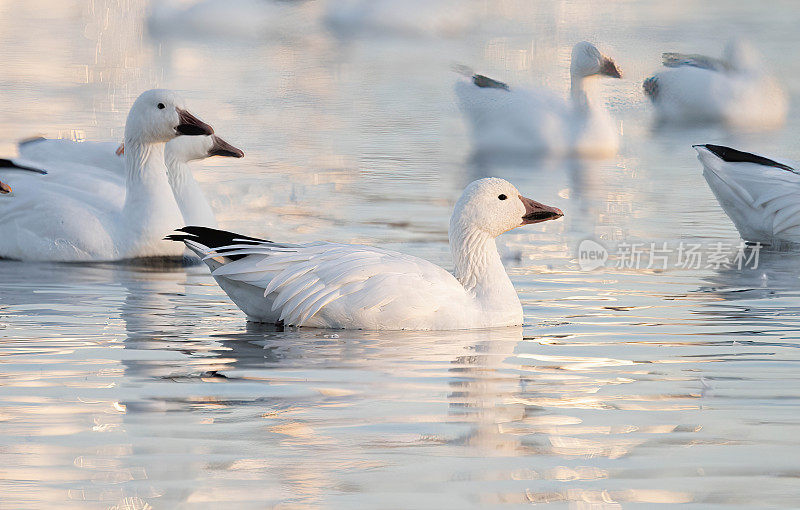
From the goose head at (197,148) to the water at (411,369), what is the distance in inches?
23.7

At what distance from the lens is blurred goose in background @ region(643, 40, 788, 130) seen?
18.3 m

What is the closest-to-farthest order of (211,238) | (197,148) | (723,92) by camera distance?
(211,238)
(197,148)
(723,92)

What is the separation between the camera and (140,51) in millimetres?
24766

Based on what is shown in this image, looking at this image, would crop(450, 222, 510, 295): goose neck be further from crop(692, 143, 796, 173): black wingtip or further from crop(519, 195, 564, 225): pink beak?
crop(692, 143, 796, 173): black wingtip

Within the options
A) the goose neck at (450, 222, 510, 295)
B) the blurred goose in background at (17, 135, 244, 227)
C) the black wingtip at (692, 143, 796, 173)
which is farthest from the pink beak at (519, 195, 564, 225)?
the black wingtip at (692, 143, 796, 173)

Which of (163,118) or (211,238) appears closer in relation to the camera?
(211,238)

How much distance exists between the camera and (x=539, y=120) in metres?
15.7

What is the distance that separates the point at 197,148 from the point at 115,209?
958 millimetres

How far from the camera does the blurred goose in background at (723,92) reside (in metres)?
18.3

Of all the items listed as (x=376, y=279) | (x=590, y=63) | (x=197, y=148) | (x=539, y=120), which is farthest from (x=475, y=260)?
(x=590, y=63)

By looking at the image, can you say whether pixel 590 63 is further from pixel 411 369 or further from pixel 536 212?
pixel 411 369

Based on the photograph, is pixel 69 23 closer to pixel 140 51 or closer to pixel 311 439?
pixel 140 51

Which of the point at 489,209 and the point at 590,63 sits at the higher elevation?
the point at 590,63

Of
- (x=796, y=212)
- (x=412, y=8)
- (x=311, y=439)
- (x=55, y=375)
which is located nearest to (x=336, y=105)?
(x=796, y=212)
